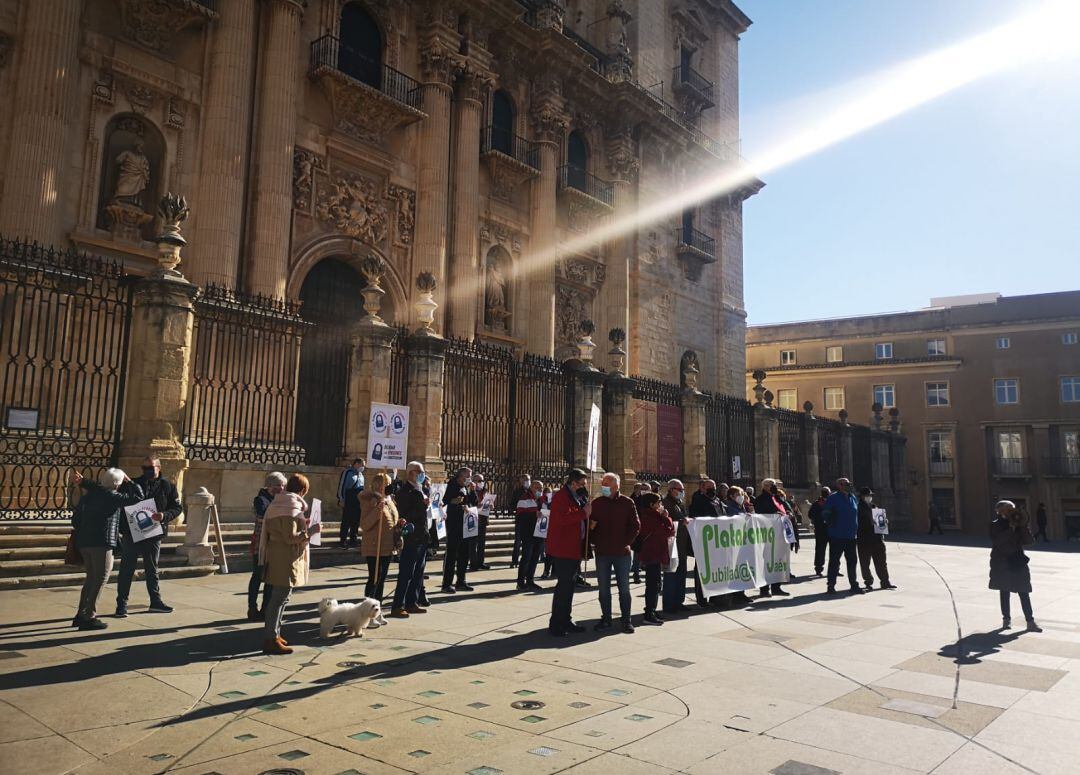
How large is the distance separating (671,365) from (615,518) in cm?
2465

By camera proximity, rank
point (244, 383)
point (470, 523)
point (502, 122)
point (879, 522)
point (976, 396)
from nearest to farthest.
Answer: point (470, 523)
point (244, 383)
point (879, 522)
point (502, 122)
point (976, 396)

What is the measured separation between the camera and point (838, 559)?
1291 cm

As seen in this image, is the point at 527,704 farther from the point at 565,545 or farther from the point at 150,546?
the point at 150,546

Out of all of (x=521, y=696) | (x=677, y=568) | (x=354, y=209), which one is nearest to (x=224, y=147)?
(x=354, y=209)

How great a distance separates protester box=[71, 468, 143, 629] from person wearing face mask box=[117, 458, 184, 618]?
428mm

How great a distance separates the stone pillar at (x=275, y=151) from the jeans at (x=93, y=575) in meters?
10.6

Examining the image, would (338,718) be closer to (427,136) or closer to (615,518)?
(615,518)

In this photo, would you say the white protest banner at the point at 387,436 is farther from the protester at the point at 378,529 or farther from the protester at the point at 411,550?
the protester at the point at 378,529

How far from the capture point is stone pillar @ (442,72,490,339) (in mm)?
22859

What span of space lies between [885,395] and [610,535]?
4310cm

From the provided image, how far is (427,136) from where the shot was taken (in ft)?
74.1

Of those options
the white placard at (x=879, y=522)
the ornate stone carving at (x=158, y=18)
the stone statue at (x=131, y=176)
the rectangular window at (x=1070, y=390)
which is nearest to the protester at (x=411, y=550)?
the white placard at (x=879, y=522)

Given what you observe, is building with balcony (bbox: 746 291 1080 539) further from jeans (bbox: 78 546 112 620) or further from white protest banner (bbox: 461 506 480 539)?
jeans (bbox: 78 546 112 620)

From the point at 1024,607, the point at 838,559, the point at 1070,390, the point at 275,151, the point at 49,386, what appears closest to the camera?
the point at 1024,607
